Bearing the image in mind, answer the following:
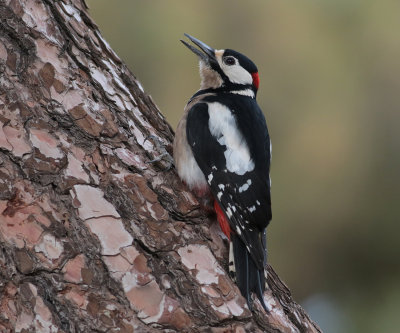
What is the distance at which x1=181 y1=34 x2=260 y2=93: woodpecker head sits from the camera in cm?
302

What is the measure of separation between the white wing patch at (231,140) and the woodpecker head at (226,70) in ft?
1.54

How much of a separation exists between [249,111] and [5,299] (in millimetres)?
1346

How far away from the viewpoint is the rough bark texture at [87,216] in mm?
1637

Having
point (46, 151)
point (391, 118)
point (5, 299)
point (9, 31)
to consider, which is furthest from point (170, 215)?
point (391, 118)

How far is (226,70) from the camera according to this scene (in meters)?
3.02

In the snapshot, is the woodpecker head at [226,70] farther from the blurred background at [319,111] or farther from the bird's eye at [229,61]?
the blurred background at [319,111]

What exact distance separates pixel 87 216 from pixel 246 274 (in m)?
0.49

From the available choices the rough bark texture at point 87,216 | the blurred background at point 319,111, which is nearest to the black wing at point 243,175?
the rough bark texture at point 87,216

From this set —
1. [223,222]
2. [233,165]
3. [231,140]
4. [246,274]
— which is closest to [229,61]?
[231,140]

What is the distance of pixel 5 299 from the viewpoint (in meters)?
1.61

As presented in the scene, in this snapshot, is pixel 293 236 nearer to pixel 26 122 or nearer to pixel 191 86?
pixel 191 86

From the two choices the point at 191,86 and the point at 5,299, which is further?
the point at 191,86

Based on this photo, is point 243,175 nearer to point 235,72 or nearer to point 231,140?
point 231,140

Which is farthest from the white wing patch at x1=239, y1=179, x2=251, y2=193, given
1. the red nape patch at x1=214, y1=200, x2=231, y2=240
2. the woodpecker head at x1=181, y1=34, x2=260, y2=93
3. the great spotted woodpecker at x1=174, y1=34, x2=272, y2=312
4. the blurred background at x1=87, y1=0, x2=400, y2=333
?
the blurred background at x1=87, y1=0, x2=400, y2=333
